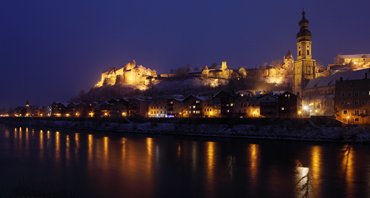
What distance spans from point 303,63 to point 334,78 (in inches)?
328

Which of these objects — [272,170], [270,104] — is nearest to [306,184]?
[272,170]

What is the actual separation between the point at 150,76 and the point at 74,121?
3832 cm

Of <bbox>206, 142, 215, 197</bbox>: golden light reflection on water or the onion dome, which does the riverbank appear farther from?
the onion dome

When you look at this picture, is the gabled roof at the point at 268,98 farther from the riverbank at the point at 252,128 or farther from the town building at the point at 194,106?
the town building at the point at 194,106

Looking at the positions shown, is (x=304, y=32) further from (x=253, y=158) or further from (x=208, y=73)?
(x=208, y=73)

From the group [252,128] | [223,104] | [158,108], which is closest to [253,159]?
[252,128]

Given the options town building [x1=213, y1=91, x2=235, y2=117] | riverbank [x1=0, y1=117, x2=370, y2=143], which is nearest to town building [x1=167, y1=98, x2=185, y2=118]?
town building [x1=213, y1=91, x2=235, y2=117]

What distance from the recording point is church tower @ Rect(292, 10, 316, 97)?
127 ft

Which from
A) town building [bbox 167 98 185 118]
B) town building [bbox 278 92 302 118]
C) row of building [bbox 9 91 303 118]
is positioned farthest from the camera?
town building [bbox 167 98 185 118]

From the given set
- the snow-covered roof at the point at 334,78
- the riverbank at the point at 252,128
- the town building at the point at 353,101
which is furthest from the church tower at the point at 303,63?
the riverbank at the point at 252,128

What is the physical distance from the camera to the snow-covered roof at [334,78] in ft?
91.7

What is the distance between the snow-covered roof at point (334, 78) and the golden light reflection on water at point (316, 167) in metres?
14.7

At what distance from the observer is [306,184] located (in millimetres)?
9773

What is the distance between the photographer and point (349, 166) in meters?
12.5
